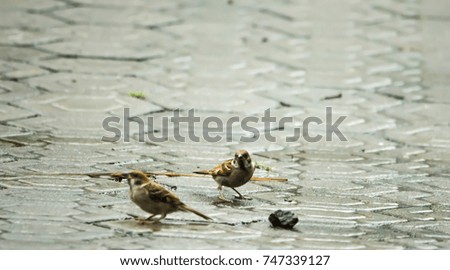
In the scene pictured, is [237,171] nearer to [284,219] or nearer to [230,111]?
[284,219]

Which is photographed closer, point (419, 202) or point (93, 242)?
point (93, 242)

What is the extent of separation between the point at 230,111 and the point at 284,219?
2.87 m

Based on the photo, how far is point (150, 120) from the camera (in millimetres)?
7773

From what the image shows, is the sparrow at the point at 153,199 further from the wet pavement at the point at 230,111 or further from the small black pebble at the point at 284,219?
the small black pebble at the point at 284,219

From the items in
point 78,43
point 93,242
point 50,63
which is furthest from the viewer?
point 78,43

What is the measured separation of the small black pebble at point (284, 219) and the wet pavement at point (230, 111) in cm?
5

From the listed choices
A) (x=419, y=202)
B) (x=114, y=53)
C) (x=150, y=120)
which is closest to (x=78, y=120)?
(x=150, y=120)

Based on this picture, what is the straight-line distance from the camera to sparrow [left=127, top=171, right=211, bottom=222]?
527 centimetres

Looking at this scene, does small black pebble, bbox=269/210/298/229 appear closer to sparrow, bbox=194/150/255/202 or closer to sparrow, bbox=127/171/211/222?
sparrow, bbox=127/171/211/222

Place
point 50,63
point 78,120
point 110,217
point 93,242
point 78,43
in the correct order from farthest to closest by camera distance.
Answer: point 78,43, point 50,63, point 78,120, point 110,217, point 93,242

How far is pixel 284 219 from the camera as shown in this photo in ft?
17.6

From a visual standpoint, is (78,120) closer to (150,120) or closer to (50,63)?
(150,120)

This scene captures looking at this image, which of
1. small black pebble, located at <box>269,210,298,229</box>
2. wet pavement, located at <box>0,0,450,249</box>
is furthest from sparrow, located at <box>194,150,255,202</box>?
small black pebble, located at <box>269,210,298,229</box>

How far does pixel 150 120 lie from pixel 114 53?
6.24 ft
